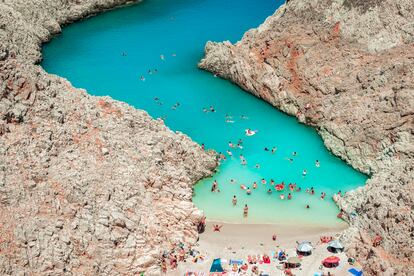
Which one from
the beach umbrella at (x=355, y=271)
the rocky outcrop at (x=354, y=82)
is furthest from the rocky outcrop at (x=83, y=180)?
the rocky outcrop at (x=354, y=82)

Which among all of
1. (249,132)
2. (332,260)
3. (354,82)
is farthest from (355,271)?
(354,82)

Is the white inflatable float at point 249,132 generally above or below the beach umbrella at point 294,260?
above

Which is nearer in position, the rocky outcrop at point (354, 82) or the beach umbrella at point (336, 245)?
the beach umbrella at point (336, 245)

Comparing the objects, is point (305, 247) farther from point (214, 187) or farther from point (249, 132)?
point (249, 132)

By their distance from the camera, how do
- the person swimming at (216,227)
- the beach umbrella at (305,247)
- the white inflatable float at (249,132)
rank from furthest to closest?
1. the white inflatable float at (249,132)
2. the person swimming at (216,227)
3. the beach umbrella at (305,247)

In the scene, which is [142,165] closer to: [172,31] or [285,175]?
[285,175]

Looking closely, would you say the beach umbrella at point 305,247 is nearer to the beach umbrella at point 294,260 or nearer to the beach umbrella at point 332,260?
the beach umbrella at point 294,260

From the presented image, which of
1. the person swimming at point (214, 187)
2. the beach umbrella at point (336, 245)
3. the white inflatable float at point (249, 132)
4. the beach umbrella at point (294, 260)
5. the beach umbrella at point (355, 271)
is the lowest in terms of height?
the person swimming at point (214, 187)
